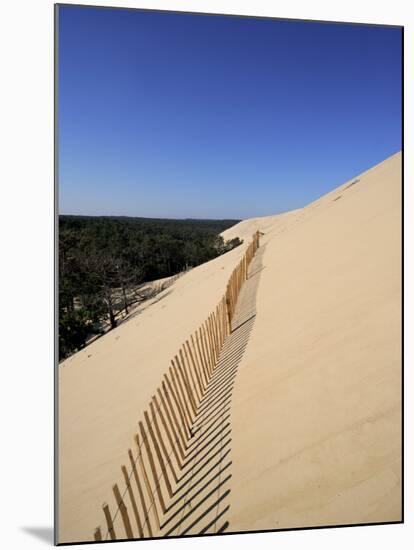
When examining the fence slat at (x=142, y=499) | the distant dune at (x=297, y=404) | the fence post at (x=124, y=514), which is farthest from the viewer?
the distant dune at (x=297, y=404)

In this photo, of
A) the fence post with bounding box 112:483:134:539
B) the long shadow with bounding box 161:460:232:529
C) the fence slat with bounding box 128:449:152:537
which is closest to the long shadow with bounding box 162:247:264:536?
the long shadow with bounding box 161:460:232:529

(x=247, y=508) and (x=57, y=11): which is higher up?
(x=57, y=11)

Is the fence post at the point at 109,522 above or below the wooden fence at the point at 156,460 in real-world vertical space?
below

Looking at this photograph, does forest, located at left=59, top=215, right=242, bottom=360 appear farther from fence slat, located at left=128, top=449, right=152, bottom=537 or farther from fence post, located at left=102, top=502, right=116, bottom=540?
fence post, located at left=102, top=502, right=116, bottom=540

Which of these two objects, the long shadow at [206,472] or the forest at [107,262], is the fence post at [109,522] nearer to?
the long shadow at [206,472]

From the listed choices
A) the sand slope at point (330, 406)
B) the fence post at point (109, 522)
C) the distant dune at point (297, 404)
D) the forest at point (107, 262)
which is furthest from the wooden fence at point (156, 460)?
the forest at point (107, 262)

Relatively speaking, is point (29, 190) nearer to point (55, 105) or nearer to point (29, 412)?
point (55, 105)

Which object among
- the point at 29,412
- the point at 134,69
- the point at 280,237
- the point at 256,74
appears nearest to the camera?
the point at 29,412
